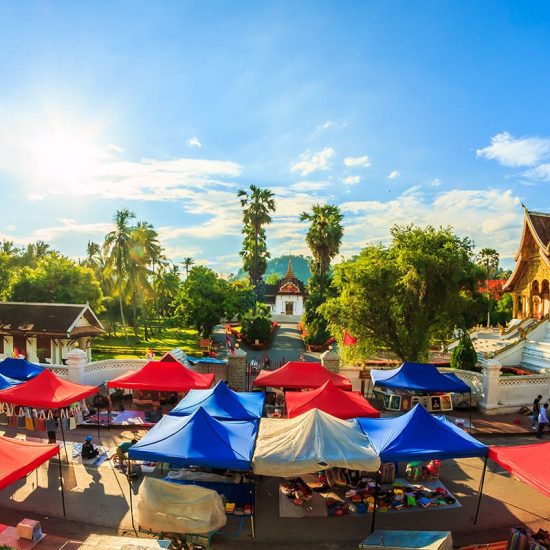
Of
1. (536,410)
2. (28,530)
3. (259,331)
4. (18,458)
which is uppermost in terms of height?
(18,458)

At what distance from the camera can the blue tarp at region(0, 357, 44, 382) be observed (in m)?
17.7

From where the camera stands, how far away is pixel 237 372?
21062 mm

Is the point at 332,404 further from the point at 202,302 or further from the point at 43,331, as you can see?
Answer: the point at 202,302

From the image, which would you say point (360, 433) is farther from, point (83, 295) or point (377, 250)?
point (83, 295)

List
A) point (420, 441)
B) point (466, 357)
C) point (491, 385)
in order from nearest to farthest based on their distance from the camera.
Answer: point (420, 441), point (491, 385), point (466, 357)

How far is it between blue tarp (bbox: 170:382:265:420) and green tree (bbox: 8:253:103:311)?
29376 millimetres

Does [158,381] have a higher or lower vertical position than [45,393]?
lower

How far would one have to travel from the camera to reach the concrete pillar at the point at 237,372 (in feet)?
69.0

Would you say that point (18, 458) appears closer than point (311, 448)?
Yes

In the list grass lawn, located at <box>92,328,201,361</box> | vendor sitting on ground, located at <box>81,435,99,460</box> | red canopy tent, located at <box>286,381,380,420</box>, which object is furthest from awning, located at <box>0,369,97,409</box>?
grass lawn, located at <box>92,328,201,361</box>

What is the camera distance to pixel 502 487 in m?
12.1

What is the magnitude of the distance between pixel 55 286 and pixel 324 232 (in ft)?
90.1

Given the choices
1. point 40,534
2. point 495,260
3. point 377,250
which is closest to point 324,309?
point 377,250

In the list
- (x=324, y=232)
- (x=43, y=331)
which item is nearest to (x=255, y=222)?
(x=324, y=232)
